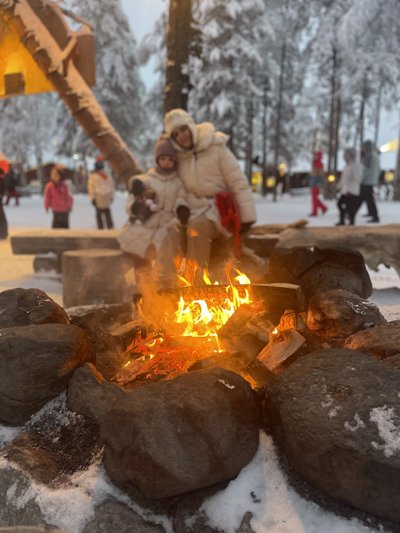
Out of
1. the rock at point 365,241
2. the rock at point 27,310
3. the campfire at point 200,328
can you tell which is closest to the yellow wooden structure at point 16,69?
the rock at point 365,241

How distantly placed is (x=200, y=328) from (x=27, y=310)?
1.17 m

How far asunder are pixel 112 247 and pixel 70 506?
4.49 m

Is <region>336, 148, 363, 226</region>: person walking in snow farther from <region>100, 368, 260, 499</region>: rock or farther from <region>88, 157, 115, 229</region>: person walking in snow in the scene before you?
<region>100, 368, 260, 499</region>: rock

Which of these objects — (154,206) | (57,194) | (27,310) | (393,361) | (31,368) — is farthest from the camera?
(57,194)

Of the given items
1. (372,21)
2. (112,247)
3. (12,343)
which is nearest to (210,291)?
(12,343)

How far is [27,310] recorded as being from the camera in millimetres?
3119

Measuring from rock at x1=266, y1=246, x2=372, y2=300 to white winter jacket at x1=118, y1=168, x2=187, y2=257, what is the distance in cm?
159

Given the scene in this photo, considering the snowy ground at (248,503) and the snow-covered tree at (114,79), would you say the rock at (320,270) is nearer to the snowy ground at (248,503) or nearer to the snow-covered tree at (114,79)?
the snowy ground at (248,503)

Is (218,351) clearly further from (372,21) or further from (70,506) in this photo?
(372,21)

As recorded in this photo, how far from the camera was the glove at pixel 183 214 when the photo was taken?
4.88m

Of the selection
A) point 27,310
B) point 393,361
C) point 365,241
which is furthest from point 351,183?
point 27,310

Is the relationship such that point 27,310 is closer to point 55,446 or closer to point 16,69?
point 55,446

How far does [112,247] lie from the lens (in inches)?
246

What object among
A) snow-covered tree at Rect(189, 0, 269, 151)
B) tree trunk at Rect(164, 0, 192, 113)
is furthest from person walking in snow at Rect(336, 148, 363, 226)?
snow-covered tree at Rect(189, 0, 269, 151)
